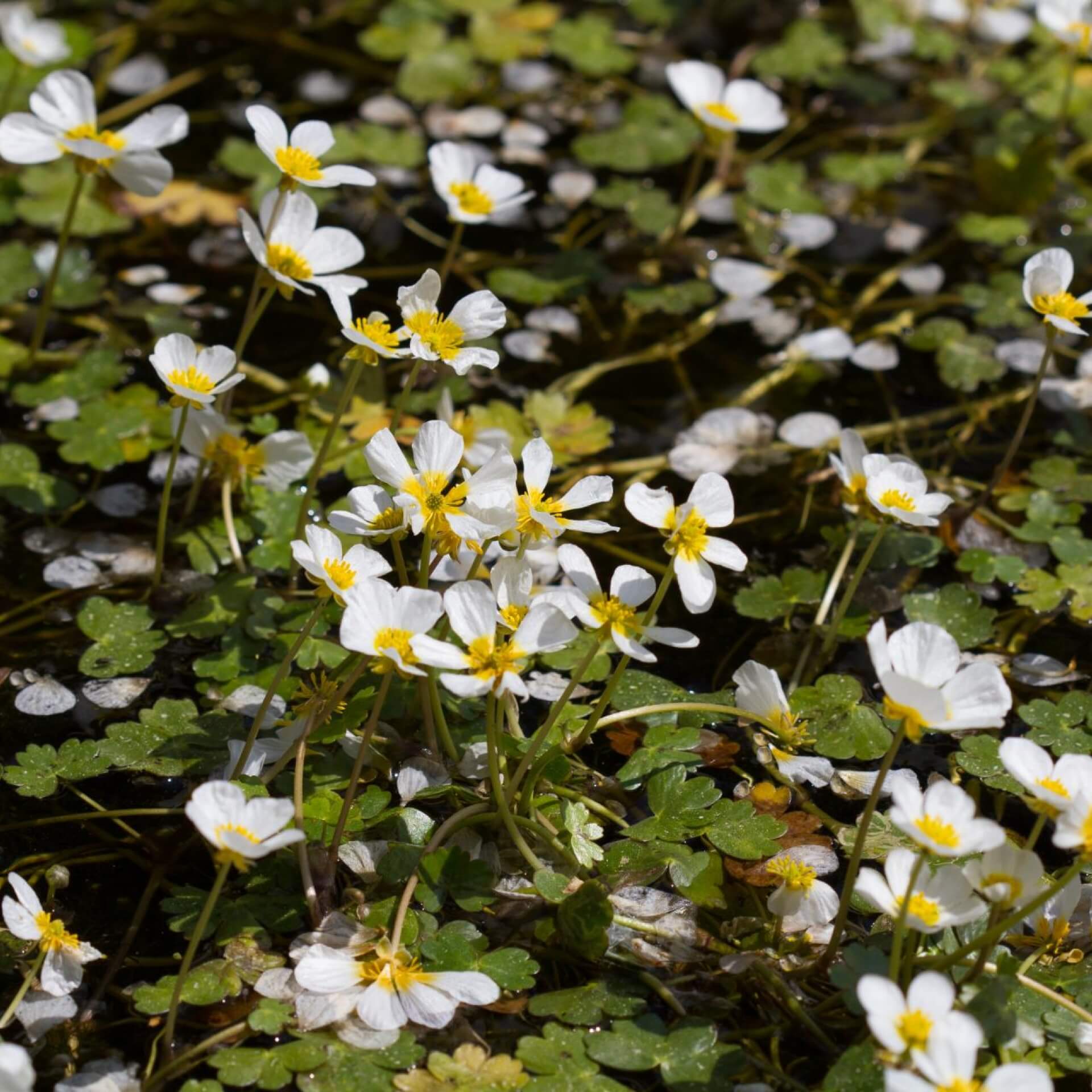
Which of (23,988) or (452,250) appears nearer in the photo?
(23,988)

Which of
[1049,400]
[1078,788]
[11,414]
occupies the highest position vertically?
[1078,788]

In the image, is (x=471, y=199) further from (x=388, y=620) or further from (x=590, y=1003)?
(x=590, y=1003)

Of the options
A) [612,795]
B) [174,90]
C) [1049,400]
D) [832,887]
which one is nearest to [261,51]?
[174,90]

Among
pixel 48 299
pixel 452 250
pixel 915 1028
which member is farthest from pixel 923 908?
pixel 48 299

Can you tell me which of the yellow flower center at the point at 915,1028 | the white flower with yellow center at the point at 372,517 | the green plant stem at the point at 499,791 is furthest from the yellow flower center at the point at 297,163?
the yellow flower center at the point at 915,1028

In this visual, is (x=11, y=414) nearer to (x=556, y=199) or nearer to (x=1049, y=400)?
(x=556, y=199)

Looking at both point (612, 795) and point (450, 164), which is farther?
point (450, 164)

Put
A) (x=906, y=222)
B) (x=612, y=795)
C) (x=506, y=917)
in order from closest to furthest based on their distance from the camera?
(x=506, y=917)
(x=612, y=795)
(x=906, y=222)
